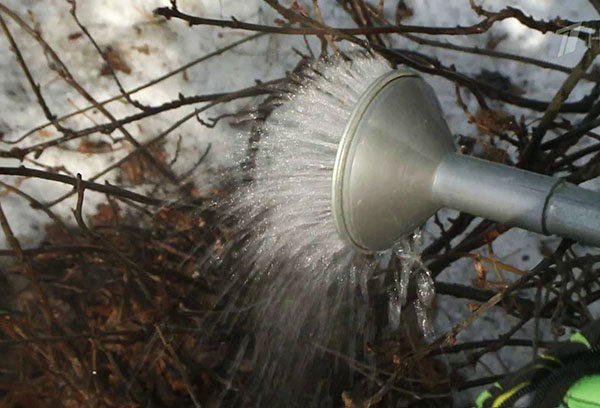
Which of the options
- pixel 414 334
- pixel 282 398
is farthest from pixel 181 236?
pixel 414 334

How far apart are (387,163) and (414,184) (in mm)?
99

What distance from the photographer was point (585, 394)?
1.37 metres

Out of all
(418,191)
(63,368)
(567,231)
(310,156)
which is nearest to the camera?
(567,231)

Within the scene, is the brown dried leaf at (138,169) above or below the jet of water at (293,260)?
above

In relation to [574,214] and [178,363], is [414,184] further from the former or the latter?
[178,363]

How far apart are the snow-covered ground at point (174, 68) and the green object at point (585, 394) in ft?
5.16

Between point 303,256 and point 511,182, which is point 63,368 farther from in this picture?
point 511,182

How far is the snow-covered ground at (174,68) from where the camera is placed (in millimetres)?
3074

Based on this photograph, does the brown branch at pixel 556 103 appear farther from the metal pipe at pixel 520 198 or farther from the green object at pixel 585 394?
the green object at pixel 585 394

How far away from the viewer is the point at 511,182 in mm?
1570

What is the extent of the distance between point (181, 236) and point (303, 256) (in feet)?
2.29

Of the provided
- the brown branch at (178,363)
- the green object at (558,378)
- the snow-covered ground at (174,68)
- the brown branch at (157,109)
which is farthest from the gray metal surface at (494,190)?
the snow-covered ground at (174,68)

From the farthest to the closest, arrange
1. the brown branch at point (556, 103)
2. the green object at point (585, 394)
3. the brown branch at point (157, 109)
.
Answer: the brown branch at point (157, 109), the brown branch at point (556, 103), the green object at point (585, 394)

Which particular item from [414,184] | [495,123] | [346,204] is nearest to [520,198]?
[414,184]
